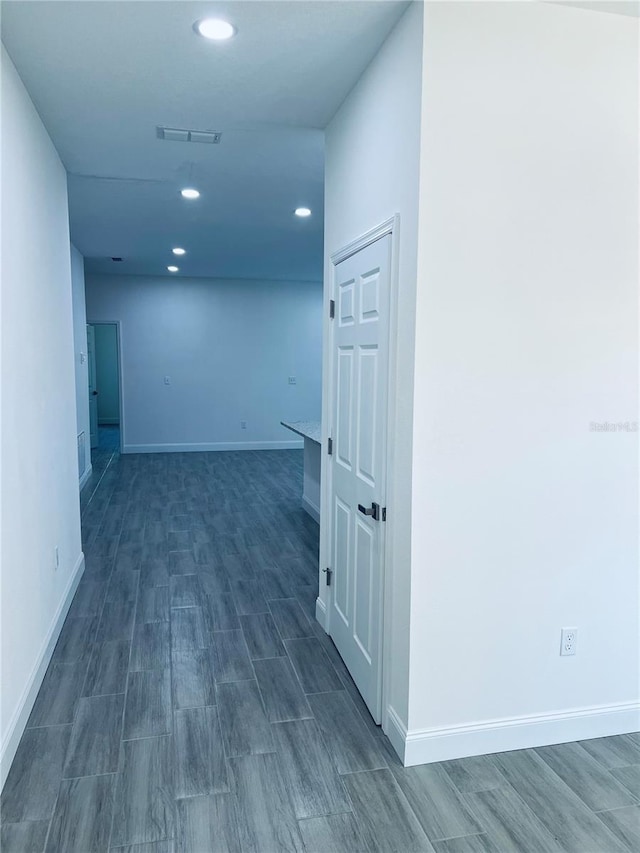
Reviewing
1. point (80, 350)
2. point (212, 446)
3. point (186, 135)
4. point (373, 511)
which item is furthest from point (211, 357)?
point (373, 511)

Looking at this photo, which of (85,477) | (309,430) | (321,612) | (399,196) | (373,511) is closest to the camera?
(399,196)

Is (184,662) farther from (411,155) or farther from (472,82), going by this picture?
(472,82)

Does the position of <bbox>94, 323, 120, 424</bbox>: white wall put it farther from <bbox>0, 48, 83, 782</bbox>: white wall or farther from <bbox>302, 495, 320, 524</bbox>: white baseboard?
<bbox>0, 48, 83, 782</bbox>: white wall

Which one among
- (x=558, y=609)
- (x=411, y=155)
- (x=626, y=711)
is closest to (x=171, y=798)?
(x=558, y=609)

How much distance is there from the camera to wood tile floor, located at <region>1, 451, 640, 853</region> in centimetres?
190

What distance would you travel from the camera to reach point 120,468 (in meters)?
8.02

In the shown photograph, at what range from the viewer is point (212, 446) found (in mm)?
9578

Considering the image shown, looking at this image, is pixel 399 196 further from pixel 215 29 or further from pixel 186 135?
pixel 186 135

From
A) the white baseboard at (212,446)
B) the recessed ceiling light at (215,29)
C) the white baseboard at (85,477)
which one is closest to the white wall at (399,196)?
the recessed ceiling light at (215,29)

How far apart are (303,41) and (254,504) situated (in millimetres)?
4550

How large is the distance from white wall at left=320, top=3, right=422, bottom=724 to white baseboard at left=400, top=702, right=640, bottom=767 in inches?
4.3

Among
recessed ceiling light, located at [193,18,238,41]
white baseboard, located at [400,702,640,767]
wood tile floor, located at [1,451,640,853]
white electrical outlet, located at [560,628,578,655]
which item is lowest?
wood tile floor, located at [1,451,640,853]

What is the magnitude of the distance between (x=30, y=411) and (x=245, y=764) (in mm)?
1756

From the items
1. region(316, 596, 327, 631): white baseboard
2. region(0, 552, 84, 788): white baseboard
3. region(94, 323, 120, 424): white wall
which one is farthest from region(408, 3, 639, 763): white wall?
region(94, 323, 120, 424): white wall
